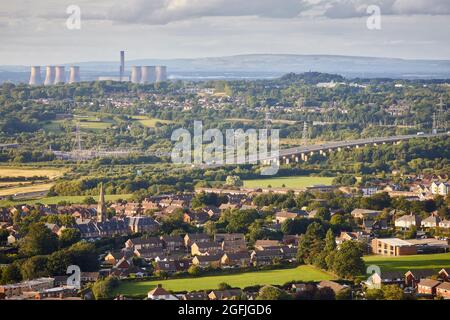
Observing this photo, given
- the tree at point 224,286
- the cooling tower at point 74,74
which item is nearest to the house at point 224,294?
the tree at point 224,286

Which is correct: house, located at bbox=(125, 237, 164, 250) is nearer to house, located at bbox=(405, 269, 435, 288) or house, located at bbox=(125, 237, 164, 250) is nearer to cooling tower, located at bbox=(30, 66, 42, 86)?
house, located at bbox=(405, 269, 435, 288)

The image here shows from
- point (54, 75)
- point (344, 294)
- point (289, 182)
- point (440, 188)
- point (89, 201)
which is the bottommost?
point (289, 182)

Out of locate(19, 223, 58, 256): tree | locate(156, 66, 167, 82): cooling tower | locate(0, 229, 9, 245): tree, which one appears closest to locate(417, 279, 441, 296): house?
locate(19, 223, 58, 256): tree

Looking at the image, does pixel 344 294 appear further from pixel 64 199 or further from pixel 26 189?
pixel 26 189

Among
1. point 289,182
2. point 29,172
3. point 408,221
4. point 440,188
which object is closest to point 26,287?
point 408,221
